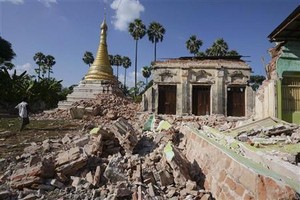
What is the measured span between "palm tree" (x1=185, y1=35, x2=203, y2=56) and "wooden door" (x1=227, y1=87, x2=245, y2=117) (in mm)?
19634

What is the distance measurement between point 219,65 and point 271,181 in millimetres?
16757

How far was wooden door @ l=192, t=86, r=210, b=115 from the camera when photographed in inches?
752

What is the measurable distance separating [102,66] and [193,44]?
62.1 ft

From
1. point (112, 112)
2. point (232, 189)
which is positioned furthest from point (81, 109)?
point (232, 189)

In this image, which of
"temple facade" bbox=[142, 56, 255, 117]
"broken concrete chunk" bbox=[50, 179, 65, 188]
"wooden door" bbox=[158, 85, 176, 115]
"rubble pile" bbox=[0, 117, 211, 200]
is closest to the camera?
"rubble pile" bbox=[0, 117, 211, 200]

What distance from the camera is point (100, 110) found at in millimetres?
17859

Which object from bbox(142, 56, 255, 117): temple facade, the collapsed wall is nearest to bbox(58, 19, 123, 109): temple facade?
bbox(142, 56, 255, 117): temple facade

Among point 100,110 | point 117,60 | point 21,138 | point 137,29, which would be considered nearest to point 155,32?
point 137,29

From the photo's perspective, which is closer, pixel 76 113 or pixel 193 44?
pixel 76 113

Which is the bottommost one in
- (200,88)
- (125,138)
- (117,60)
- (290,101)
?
(125,138)

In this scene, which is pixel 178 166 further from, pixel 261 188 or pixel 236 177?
pixel 261 188

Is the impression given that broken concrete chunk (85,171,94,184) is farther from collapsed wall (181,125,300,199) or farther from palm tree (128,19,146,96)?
palm tree (128,19,146,96)

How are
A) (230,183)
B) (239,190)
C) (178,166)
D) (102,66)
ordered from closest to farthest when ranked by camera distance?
1. (239,190)
2. (230,183)
3. (178,166)
4. (102,66)

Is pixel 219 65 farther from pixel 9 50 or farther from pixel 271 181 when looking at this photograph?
pixel 9 50
